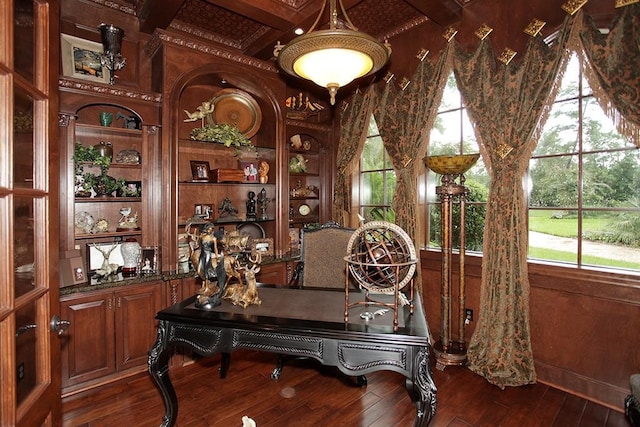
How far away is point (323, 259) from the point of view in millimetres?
2811

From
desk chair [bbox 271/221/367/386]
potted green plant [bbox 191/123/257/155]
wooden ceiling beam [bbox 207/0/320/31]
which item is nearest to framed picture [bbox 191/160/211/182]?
potted green plant [bbox 191/123/257/155]

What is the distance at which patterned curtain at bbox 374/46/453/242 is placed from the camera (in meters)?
3.17

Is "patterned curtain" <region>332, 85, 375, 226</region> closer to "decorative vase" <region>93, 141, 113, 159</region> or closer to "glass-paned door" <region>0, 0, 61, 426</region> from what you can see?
"decorative vase" <region>93, 141, 113, 159</region>

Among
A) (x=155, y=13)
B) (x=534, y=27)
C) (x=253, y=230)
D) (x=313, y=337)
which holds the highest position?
(x=155, y=13)

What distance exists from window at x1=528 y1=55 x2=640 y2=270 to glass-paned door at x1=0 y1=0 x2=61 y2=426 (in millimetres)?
3145

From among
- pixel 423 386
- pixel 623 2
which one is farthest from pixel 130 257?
pixel 623 2

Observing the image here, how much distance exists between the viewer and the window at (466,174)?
3098 mm

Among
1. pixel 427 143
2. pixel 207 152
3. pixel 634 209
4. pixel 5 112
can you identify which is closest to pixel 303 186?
pixel 207 152

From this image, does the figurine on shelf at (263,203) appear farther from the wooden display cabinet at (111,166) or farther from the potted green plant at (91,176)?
the potted green plant at (91,176)

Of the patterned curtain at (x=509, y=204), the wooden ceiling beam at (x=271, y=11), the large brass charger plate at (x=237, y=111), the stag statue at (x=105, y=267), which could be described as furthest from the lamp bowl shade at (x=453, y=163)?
the stag statue at (x=105, y=267)

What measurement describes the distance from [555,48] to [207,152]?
324 centimetres

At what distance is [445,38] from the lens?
3098mm

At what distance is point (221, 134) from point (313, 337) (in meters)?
2.44

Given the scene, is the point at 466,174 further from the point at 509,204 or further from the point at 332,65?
the point at 332,65
